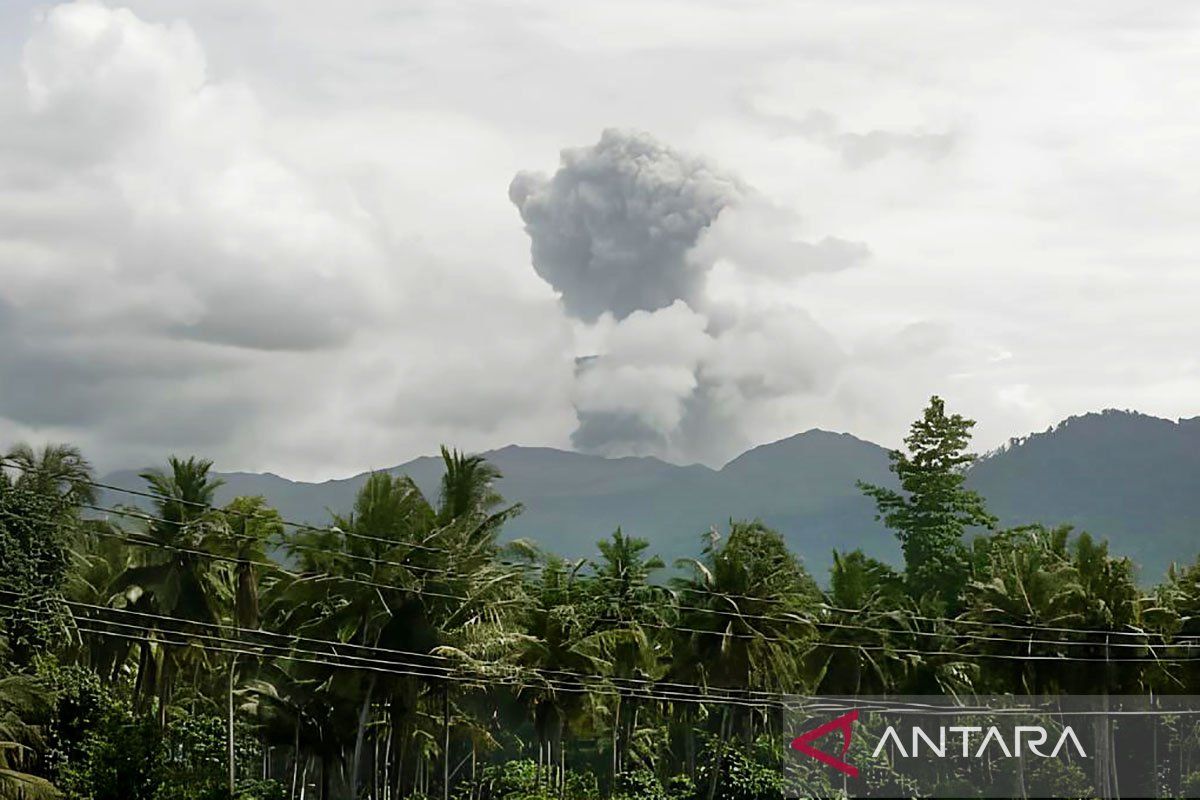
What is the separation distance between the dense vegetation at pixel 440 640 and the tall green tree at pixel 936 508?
1.80m

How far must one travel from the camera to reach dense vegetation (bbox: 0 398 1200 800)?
Result: 40.8m

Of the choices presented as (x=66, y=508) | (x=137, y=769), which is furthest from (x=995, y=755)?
(x=66, y=508)

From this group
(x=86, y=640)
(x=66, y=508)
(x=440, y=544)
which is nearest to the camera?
(x=66, y=508)

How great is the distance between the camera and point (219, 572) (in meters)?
47.2

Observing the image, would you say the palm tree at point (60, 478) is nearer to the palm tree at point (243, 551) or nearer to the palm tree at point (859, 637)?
the palm tree at point (243, 551)

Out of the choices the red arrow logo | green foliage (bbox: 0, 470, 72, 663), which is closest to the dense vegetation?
green foliage (bbox: 0, 470, 72, 663)

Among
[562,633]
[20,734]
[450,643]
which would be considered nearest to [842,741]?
[562,633]

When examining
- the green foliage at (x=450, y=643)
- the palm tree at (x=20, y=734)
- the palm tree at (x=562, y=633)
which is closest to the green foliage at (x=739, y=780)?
the green foliage at (x=450, y=643)

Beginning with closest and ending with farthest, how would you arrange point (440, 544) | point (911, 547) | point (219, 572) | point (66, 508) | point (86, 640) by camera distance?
point (66, 508) < point (440, 544) < point (219, 572) < point (86, 640) < point (911, 547)

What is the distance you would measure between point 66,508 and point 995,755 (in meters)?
40.0

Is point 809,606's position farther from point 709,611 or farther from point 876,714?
point 876,714

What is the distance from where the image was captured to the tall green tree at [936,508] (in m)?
69.3

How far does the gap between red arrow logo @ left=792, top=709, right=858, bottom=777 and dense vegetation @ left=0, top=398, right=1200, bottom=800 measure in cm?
108

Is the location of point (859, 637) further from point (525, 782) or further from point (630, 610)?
point (525, 782)
